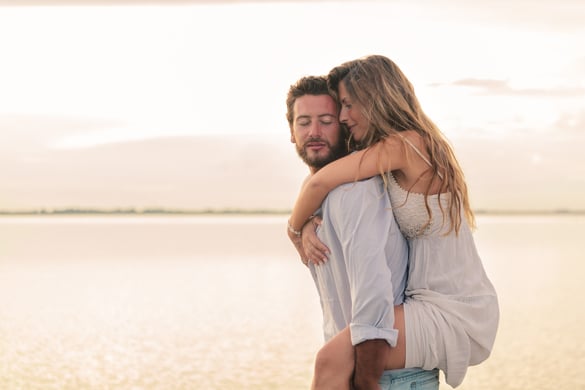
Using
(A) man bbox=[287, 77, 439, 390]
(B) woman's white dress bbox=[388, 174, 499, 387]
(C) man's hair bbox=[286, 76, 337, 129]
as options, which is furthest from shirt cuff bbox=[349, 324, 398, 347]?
(C) man's hair bbox=[286, 76, 337, 129]

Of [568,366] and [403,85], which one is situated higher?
[403,85]

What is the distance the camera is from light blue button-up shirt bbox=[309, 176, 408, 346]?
2.61 metres

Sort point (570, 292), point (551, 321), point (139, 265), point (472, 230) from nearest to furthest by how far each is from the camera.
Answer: point (472, 230), point (551, 321), point (570, 292), point (139, 265)

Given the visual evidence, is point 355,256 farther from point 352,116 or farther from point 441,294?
point 352,116

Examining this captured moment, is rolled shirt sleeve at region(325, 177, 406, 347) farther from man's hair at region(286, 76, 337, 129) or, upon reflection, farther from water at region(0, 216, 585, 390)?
water at region(0, 216, 585, 390)

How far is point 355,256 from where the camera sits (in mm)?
2637

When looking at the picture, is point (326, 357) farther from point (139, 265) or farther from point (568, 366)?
point (139, 265)

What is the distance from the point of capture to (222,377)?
449 inches

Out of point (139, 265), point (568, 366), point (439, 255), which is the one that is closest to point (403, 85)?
point (439, 255)

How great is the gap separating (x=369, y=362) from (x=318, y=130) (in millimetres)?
966

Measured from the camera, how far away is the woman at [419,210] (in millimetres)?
2750

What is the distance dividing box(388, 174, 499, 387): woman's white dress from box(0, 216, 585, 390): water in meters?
8.22

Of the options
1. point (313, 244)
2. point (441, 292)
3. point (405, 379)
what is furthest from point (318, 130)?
point (405, 379)

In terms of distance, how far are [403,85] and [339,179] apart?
0.47 metres
